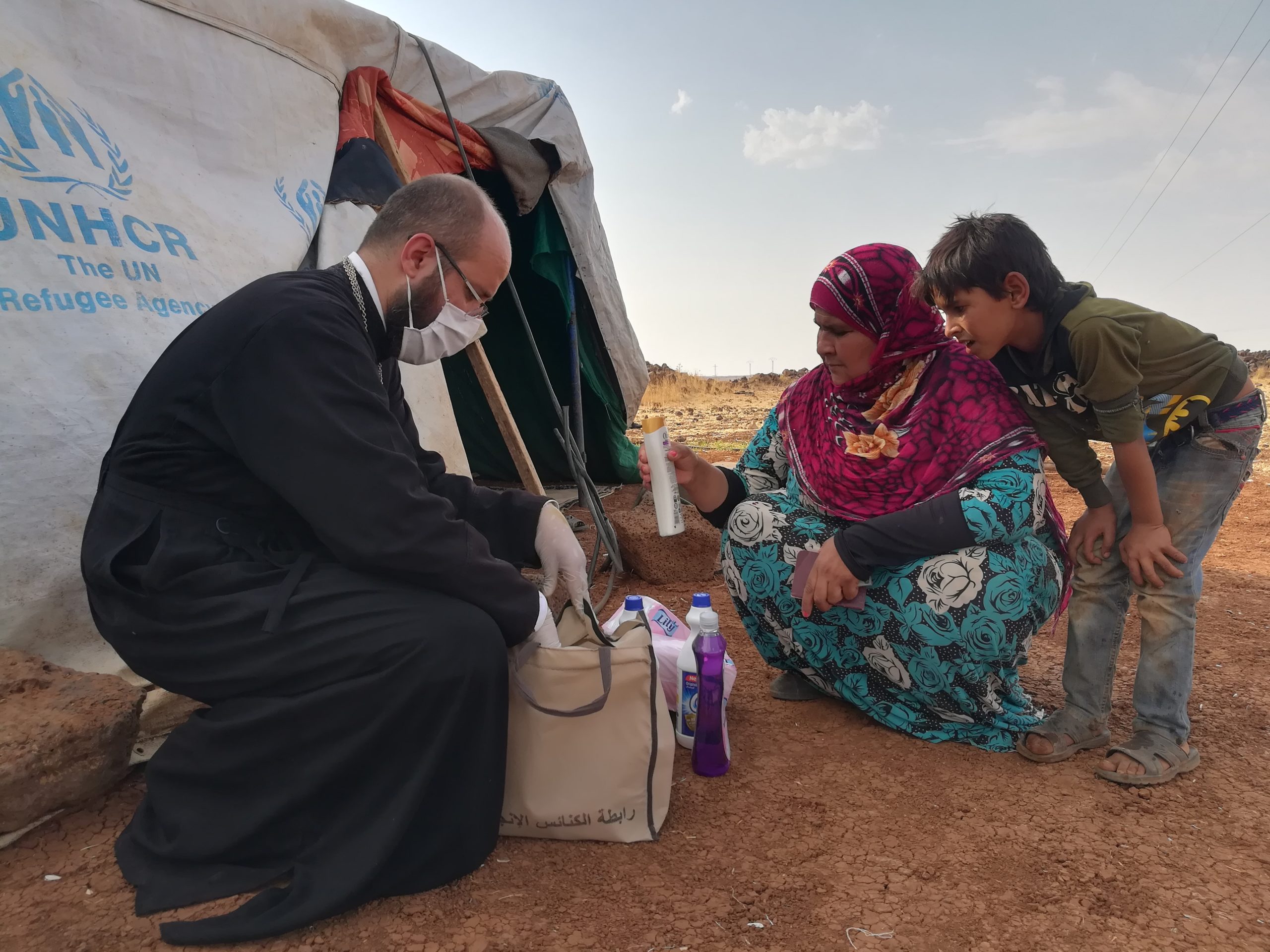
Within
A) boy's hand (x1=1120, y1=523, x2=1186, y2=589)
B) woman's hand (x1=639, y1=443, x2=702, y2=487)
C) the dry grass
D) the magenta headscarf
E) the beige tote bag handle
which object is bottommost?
the dry grass

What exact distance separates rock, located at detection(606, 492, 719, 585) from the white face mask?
89.6 inches

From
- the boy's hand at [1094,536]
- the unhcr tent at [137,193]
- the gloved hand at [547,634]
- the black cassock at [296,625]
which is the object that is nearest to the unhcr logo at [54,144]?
the unhcr tent at [137,193]

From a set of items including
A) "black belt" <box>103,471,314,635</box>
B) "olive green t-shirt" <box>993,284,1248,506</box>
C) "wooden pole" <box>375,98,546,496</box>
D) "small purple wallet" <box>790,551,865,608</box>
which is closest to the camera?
"black belt" <box>103,471,314,635</box>

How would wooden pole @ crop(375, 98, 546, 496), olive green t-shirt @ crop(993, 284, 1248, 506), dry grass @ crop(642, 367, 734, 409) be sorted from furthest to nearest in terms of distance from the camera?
dry grass @ crop(642, 367, 734, 409)
wooden pole @ crop(375, 98, 546, 496)
olive green t-shirt @ crop(993, 284, 1248, 506)

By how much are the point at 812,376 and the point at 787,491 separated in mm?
433

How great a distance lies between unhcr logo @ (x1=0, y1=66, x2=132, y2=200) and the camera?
8.75 feet

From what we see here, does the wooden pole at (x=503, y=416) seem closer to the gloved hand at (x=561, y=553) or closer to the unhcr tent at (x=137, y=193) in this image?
the unhcr tent at (x=137, y=193)

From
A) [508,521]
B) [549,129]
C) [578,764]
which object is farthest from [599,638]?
[549,129]

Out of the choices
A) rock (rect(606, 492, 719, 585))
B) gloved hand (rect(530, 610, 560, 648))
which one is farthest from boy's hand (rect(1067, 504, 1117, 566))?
rock (rect(606, 492, 719, 585))

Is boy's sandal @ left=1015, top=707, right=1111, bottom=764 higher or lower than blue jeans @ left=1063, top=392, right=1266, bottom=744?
lower

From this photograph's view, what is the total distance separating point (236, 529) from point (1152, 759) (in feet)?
8.13

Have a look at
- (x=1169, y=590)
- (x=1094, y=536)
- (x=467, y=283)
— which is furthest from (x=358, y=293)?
(x=1169, y=590)

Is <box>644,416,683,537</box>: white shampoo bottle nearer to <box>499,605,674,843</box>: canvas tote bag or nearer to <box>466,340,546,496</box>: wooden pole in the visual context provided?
<box>499,605,674,843</box>: canvas tote bag

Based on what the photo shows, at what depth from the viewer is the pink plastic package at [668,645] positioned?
8.16 ft
